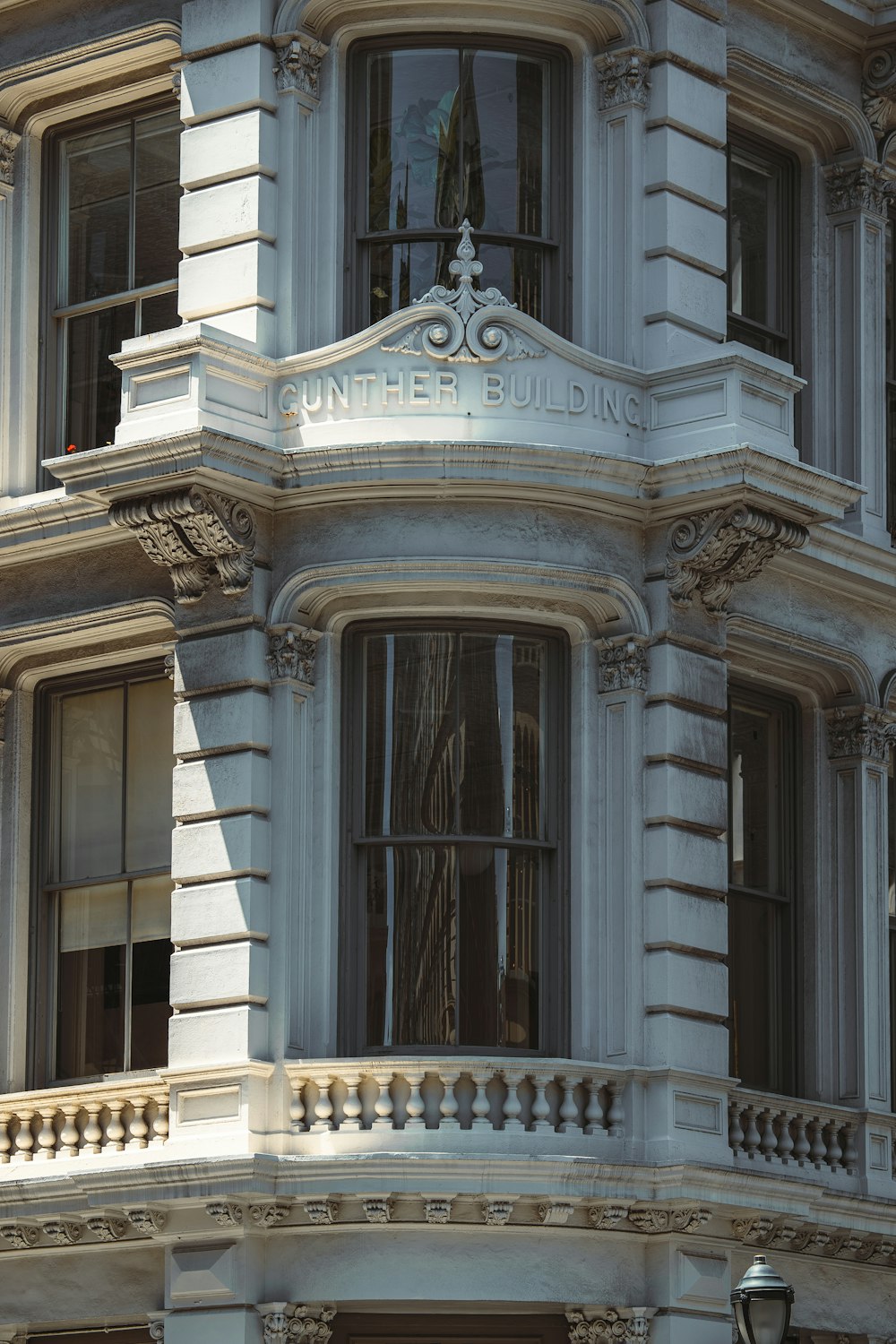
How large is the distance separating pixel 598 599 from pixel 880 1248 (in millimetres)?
5696

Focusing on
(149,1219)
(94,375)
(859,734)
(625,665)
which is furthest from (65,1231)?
(859,734)

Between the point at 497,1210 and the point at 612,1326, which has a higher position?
the point at 497,1210

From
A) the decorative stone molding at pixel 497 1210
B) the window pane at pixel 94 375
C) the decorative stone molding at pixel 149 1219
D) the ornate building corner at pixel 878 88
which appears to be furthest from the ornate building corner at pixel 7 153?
the decorative stone molding at pixel 497 1210

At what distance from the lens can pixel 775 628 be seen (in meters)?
24.1

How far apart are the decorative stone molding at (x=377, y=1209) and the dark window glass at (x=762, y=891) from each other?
4091 millimetres

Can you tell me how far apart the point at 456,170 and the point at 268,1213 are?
8.24 m

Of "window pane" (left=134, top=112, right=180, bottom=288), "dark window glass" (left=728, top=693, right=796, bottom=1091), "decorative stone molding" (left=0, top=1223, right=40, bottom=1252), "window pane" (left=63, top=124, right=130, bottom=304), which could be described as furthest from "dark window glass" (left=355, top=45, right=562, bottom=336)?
"decorative stone molding" (left=0, top=1223, right=40, bottom=1252)

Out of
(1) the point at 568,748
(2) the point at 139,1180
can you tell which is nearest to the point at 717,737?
(1) the point at 568,748

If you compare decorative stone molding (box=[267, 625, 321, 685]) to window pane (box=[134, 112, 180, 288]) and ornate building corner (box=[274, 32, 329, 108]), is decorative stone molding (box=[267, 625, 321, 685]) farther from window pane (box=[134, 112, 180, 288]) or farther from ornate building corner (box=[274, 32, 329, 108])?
ornate building corner (box=[274, 32, 329, 108])

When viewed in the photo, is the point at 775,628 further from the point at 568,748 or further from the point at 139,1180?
the point at 139,1180

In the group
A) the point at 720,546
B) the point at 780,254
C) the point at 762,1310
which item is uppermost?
the point at 780,254

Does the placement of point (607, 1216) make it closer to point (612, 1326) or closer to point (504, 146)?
point (612, 1326)

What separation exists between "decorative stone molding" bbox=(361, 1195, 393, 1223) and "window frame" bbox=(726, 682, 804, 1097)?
4.14 m

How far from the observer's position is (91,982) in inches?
935
